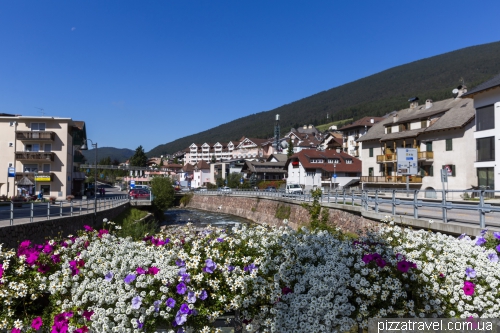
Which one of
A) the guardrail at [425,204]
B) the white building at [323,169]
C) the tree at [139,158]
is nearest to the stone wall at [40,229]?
the guardrail at [425,204]

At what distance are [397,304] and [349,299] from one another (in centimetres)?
56

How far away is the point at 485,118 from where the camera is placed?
3192 centimetres

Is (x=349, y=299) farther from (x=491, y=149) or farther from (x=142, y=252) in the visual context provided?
(x=491, y=149)

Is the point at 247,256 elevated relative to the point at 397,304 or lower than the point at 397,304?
elevated

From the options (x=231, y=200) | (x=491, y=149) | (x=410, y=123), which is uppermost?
(x=410, y=123)

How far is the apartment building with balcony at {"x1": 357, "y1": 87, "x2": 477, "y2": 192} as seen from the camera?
130 ft

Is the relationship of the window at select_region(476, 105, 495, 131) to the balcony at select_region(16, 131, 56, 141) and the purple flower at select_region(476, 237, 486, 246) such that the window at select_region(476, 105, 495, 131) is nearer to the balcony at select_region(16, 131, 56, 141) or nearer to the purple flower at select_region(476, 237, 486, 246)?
the purple flower at select_region(476, 237, 486, 246)

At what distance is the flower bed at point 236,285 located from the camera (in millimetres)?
4070

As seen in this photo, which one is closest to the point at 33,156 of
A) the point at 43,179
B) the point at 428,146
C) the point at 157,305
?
the point at 43,179

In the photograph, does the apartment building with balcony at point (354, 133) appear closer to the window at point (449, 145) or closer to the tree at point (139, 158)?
the window at point (449, 145)

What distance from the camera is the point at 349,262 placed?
4.45m

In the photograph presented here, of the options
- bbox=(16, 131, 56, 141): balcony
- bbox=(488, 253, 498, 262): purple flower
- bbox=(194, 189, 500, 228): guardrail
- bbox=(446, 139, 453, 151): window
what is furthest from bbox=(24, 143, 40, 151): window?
bbox=(488, 253, 498, 262): purple flower

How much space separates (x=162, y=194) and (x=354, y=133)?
51.9 meters

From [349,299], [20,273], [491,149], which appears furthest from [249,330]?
[491,149]
